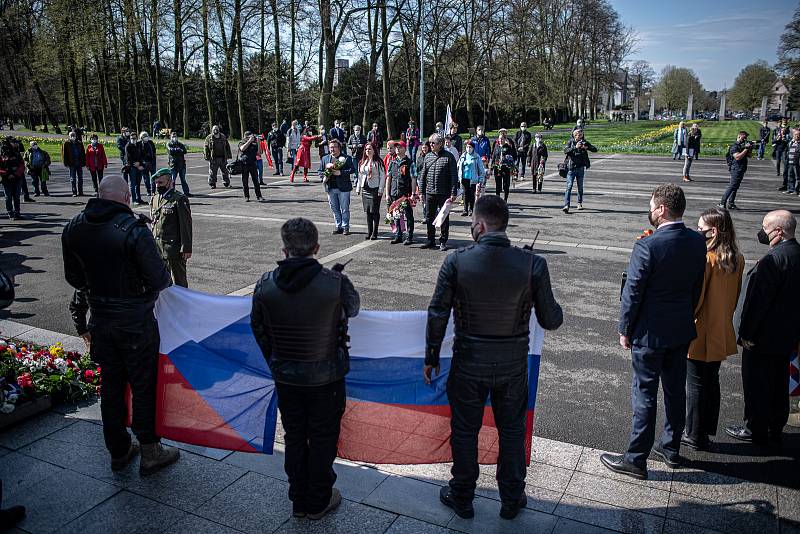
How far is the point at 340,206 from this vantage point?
513 inches

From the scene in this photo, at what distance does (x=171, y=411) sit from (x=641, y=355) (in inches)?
133

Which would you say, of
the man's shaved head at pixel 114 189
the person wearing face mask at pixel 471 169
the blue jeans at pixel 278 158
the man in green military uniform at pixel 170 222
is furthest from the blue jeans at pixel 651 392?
the blue jeans at pixel 278 158

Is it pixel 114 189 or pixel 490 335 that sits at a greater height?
pixel 114 189

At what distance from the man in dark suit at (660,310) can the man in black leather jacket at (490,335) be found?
0.83m

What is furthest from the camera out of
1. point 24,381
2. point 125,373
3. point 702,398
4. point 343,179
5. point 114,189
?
point 343,179

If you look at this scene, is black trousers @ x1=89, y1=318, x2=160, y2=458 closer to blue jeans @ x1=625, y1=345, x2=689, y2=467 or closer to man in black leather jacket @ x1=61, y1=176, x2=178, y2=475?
Answer: man in black leather jacket @ x1=61, y1=176, x2=178, y2=475

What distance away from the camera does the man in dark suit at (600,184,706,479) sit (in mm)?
4004

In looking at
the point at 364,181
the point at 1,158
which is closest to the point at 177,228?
the point at 364,181

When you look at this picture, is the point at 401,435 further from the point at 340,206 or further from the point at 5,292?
the point at 340,206

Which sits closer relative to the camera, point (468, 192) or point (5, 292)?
point (5, 292)

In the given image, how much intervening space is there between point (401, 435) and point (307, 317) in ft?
4.21

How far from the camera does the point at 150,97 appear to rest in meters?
56.7

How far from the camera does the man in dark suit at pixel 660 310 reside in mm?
4004

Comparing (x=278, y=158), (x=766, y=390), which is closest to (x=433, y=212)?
(x=766, y=390)
